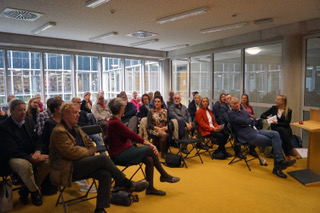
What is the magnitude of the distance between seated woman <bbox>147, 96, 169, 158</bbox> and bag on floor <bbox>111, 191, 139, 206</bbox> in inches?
72.3

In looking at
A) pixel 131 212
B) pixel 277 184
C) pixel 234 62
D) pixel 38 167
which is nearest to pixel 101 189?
pixel 131 212

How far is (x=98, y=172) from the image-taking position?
270 centimetres

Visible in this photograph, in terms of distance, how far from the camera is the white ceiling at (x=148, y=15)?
4.52 metres

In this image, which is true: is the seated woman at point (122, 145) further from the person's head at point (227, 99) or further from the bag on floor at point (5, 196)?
the person's head at point (227, 99)

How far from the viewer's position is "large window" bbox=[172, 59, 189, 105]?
10297 mm

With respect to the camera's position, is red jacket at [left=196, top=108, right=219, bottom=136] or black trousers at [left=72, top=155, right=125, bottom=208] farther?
red jacket at [left=196, top=108, right=219, bottom=136]

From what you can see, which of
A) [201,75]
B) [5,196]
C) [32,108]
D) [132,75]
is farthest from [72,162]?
[132,75]

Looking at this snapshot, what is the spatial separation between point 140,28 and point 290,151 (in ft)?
15.2

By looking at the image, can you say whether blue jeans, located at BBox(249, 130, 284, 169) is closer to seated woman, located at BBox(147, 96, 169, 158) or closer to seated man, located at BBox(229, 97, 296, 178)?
seated man, located at BBox(229, 97, 296, 178)

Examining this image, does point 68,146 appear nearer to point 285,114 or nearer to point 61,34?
point 285,114

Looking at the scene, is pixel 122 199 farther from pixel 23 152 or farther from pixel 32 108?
pixel 32 108

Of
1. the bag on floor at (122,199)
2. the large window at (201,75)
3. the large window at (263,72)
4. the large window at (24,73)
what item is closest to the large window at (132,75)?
the large window at (201,75)

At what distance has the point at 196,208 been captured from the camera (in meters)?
3.00

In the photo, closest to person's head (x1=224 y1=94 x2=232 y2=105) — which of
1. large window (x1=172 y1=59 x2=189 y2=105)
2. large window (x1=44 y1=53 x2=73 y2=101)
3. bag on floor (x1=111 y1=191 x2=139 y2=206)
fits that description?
bag on floor (x1=111 y1=191 x2=139 y2=206)
